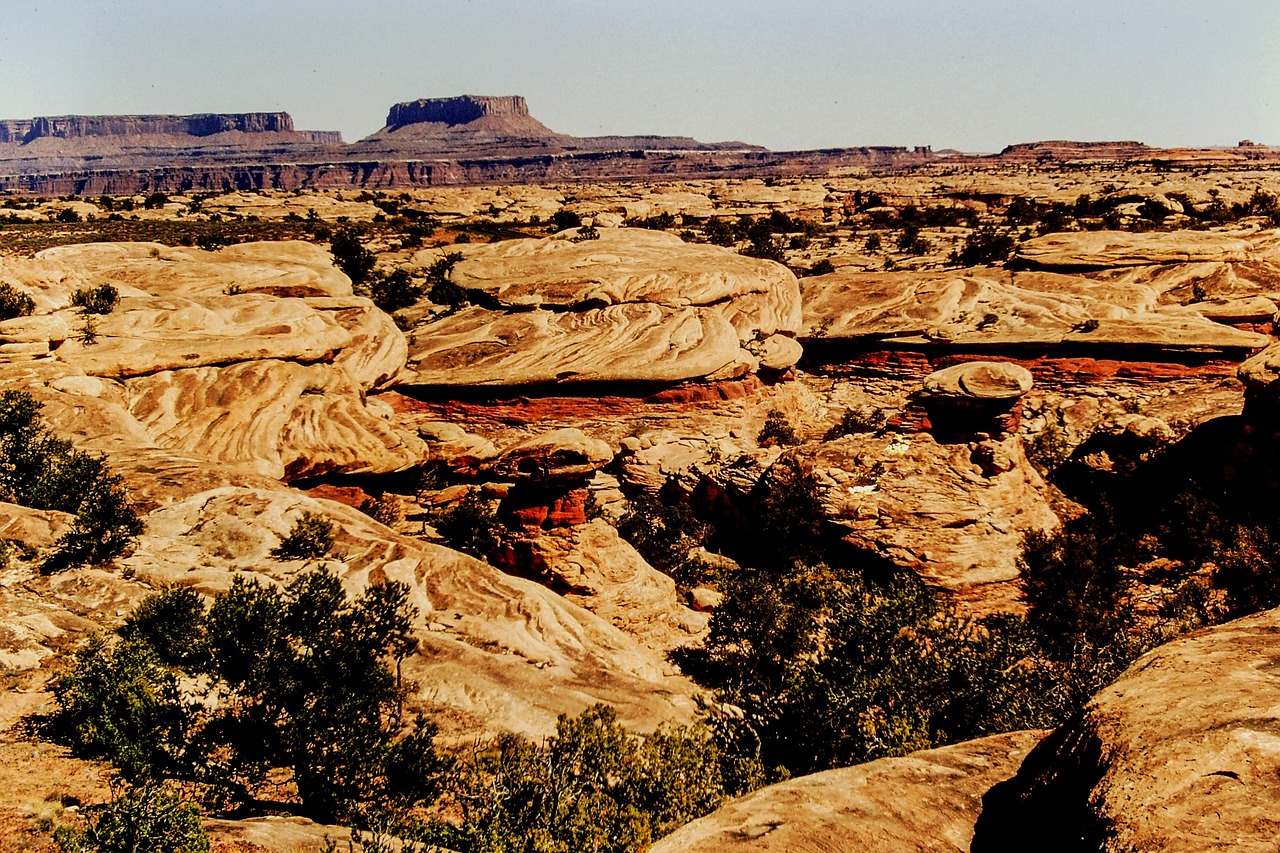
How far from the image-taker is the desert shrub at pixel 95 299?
16.9 m

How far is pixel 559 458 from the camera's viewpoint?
43.2ft

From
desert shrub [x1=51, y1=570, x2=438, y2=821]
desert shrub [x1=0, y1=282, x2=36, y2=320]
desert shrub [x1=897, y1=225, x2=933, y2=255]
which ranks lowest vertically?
desert shrub [x1=51, y1=570, x2=438, y2=821]

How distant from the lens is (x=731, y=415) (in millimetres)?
21859

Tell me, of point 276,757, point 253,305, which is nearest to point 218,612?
point 276,757

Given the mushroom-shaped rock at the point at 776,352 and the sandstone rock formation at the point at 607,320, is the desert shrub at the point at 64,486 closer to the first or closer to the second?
the sandstone rock formation at the point at 607,320

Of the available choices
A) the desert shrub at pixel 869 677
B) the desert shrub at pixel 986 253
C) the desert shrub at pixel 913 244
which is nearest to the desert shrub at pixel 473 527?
the desert shrub at pixel 869 677

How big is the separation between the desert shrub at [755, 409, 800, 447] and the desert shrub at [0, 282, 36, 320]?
1720cm

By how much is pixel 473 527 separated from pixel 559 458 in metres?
2.98

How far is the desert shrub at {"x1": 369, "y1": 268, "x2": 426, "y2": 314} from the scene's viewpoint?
90.3 ft

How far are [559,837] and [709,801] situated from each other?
173 centimetres

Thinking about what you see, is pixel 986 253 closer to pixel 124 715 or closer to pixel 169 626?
pixel 169 626

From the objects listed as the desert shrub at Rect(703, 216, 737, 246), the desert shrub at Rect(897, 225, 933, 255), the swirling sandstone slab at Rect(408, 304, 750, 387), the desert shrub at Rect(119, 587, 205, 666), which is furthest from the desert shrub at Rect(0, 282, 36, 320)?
the desert shrub at Rect(897, 225, 933, 255)

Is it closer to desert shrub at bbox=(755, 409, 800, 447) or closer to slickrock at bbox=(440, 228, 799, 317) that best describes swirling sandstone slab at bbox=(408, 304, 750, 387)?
slickrock at bbox=(440, 228, 799, 317)

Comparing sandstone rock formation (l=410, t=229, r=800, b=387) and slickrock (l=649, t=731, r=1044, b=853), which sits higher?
sandstone rock formation (l=410, t=229, r=800, b=387)
